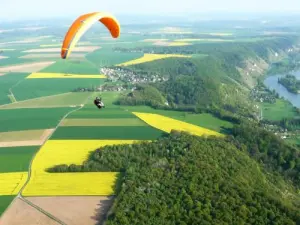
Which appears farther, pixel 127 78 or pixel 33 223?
pixel 127 78

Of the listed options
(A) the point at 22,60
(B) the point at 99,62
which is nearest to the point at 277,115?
(B) the point at 99,62

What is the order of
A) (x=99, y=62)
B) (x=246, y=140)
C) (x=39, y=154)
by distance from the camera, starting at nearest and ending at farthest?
(x=39, y=154)
(x=246, y=140)
(x=99, y=62)

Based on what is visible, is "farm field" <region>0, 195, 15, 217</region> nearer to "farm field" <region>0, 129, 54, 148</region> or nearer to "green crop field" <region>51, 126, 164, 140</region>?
"farm field" <region>0, 129, 54, 148</region>

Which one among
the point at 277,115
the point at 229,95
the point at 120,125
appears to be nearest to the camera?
the point at 120,125

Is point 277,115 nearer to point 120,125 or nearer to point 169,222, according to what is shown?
point 120,125

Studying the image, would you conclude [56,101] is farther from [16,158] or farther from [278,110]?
[278,110]

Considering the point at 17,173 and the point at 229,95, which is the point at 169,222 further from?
the point at 229,95
